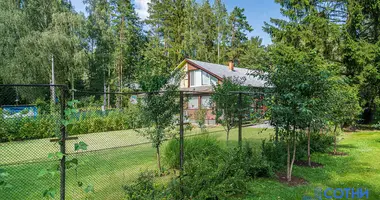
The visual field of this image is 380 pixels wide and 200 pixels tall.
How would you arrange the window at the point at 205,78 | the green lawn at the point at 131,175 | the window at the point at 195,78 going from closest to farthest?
the green lawn at the point at 131,175
the window at the point at 205,78
the window at the point at 195,78

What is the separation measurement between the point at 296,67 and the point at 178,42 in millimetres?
23434

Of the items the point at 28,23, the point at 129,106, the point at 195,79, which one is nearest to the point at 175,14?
the point at 195,79

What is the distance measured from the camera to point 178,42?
26422mm

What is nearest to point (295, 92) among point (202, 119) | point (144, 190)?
point (144, 190)

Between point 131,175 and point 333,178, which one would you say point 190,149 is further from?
point 333,178

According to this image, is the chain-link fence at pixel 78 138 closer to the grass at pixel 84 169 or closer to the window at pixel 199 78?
the grass at pixel 84 169

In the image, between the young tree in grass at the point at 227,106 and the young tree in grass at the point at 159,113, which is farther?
the young tree in grass at the point at 227,106

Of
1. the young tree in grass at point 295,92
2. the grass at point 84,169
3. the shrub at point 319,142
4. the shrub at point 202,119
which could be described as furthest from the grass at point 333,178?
the shrub at point 202,119

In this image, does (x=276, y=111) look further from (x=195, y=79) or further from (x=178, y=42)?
(x=178, y=42)

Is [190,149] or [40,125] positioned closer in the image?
[40,125]

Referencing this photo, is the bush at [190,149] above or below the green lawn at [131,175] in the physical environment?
above

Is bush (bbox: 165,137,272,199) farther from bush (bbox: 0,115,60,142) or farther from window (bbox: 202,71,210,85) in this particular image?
window (bbox: 202,71,210,85)

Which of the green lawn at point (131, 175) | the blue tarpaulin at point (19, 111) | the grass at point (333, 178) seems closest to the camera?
the blue tarpaulin at point (19, 111)

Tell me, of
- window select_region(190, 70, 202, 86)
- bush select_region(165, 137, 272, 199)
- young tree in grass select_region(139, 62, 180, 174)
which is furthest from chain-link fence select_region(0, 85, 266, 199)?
window select_region(190, 70, 202, 86)
